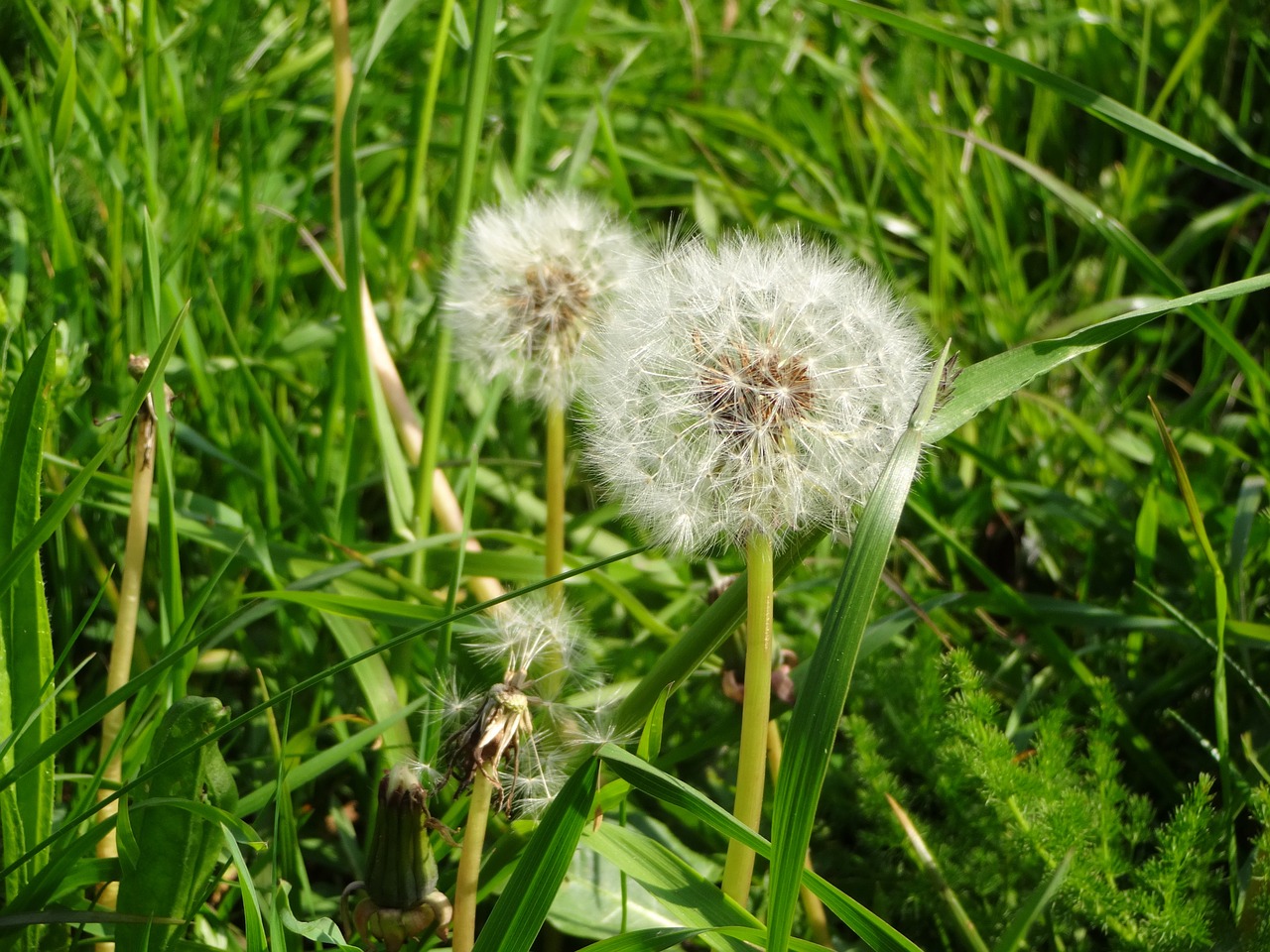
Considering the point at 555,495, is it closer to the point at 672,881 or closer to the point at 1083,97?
the point at 672,881

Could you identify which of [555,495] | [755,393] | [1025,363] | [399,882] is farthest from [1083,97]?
[399,882]

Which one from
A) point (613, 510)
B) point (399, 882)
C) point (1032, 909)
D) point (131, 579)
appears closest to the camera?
point (1032, 909)

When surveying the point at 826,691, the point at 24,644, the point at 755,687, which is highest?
the point at 826,691

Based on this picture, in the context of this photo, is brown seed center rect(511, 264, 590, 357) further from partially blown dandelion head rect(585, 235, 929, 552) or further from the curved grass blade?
the curved grass blade

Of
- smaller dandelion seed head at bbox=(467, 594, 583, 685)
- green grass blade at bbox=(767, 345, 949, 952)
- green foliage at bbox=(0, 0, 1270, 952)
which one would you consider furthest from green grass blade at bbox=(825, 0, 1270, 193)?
smaller dandelion seed head at bbox=(467, 594, 583, 685)

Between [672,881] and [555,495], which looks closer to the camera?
[672,881]

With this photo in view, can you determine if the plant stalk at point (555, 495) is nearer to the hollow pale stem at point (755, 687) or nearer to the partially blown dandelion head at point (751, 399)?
the partially blown dandelion head at point (751, 399)

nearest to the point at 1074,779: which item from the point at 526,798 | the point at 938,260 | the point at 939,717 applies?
the point at 939,717

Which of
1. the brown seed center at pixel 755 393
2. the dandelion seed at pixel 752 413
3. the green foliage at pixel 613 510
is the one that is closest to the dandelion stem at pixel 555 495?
the green foliage at pixel 613 510
